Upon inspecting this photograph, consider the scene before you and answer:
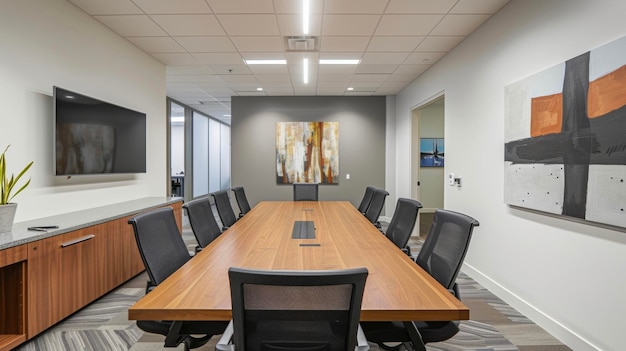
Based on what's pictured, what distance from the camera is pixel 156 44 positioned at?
124 inches

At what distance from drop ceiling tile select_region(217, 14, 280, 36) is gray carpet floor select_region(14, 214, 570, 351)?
2.27 m

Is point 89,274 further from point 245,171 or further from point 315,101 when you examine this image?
point 315,101

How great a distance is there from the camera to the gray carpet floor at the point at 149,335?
1784 millimetres

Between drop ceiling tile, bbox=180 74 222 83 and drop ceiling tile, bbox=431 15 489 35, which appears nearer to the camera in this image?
drop ceiling tile, bbox=431 15 489 35

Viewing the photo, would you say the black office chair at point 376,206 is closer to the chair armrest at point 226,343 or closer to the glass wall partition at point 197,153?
the chair armrest at point 226,343

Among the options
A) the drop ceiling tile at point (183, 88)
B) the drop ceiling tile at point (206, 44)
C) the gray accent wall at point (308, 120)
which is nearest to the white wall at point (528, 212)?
the gray accent wall at point (308, 120)

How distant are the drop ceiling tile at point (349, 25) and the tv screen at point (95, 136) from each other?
1923 millimetres

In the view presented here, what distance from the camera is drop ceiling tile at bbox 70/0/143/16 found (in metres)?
2.35

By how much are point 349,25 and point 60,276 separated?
267 cm

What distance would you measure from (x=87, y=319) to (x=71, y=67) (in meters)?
1.78

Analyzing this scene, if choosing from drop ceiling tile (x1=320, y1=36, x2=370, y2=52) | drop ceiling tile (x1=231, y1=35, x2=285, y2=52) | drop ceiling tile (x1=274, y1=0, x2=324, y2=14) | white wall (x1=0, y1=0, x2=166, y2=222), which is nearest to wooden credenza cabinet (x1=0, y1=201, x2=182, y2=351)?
white wall (x1=0, y1=0, x2=166, y2=222)

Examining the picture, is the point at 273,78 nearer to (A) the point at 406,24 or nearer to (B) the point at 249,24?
(B) the point at 249,24

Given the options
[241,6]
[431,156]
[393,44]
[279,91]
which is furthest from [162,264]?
[431,156]

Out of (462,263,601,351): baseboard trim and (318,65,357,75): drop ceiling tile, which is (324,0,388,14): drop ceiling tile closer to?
(318,65,357,75): drop ceiling tile
